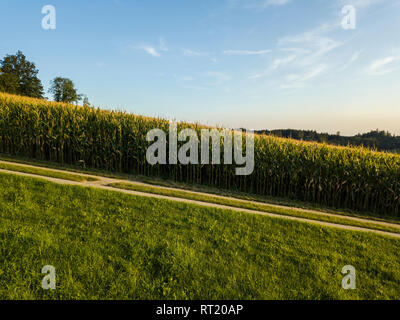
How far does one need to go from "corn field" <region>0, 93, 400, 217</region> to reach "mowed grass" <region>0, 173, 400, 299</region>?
597 centimetres

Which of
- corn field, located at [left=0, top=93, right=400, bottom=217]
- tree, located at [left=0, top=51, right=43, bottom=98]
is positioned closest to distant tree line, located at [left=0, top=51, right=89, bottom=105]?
tree, located at [left=0, top=51, right=43, bottom=98]

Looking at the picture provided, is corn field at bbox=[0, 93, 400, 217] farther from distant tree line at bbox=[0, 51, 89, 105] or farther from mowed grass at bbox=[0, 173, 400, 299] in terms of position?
distant tree line at bbox=[0, 51, 89, 105]

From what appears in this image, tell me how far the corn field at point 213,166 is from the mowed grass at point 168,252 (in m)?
5.97

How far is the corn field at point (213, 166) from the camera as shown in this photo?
1227cm

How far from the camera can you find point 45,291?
3652 mm

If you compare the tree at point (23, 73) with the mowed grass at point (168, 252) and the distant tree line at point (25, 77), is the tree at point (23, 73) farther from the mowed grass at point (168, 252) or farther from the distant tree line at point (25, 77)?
the mowed grass at point (168, 252)

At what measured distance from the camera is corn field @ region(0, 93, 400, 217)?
483 inches

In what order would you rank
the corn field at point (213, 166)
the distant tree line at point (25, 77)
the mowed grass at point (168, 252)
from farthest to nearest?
the distant tree line at point (25, 77)
the corn field at point (213, 166)
the mowed grass at point (168, 252)

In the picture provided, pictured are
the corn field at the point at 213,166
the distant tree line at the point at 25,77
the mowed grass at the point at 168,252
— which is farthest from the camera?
the distant tree line at the point at 25,77

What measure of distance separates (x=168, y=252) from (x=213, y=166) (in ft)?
28.8

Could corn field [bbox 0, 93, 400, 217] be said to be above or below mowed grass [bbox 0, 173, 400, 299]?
above

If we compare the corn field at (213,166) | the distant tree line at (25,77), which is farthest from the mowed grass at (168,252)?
the distant tree line at (25,77)

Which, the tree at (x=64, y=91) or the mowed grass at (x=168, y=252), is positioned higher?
the tree at (x=64, y=91)
